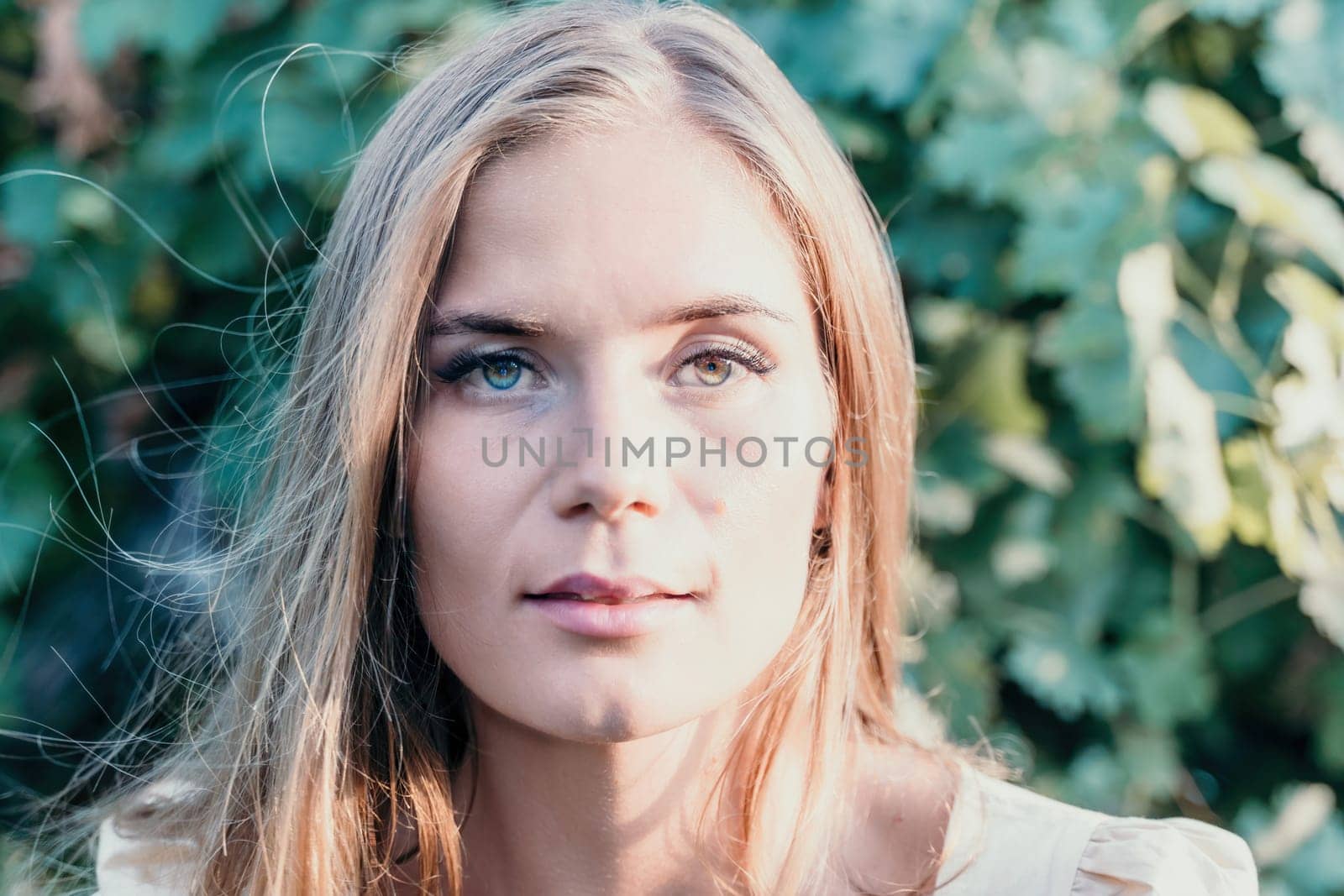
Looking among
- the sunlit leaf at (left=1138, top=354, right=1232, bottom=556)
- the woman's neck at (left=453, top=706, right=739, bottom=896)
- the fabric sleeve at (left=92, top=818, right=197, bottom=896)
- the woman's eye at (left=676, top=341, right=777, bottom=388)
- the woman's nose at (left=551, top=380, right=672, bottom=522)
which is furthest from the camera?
the sunlit leaf at (left=1138, top=354, right=1232, bottom=556)

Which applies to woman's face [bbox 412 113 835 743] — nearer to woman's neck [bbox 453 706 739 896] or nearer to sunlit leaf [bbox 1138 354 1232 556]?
woman's neck [bbox 453 706 739 896]

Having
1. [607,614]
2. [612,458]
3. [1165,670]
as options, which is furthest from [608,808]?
[1165,670]

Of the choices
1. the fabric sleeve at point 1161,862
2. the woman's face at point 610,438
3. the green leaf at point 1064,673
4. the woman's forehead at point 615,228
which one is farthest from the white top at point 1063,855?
the woman's forehead at point 615,228

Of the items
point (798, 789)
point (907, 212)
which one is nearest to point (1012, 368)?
point (907, 212)

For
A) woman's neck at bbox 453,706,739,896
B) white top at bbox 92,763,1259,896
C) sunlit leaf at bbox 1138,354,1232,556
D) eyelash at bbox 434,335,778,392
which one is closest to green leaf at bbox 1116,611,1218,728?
sunlit leaf at bbox 1138,354,1232,556

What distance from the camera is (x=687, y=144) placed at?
1.27m

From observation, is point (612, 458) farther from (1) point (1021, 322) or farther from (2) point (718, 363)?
(1) point (1021, 322)

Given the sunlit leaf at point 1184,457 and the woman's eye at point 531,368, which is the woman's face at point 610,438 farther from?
the sunlit leaf at point 1184,457

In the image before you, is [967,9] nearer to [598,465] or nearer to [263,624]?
[598,465]

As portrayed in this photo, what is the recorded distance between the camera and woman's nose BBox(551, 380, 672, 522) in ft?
3.74

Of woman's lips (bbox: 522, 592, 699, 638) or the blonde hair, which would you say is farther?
the blonde hair

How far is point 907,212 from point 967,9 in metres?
0.27

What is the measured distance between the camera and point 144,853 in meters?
1.51

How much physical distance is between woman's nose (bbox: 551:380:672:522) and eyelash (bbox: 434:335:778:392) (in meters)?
0.07
